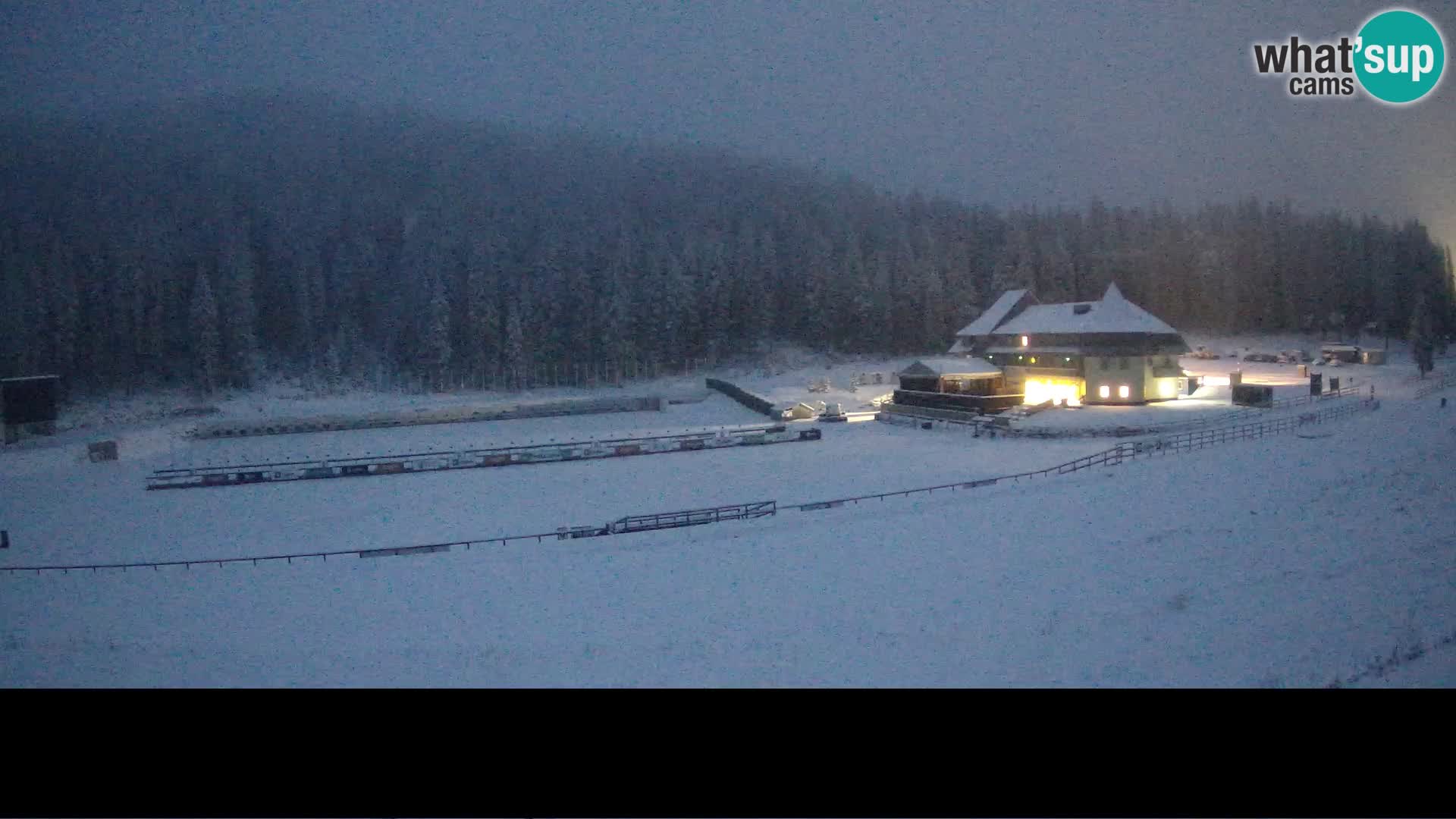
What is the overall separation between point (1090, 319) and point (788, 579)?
1061 inches

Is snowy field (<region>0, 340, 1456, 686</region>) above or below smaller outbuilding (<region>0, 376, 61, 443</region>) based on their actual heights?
below

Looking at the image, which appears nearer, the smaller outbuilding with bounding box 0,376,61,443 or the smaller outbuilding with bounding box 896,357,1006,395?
the smaller outbuilding with bounding box 0,376,61,443

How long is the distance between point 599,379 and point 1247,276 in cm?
4500

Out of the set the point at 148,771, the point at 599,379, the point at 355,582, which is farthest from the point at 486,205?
the point at 148,771

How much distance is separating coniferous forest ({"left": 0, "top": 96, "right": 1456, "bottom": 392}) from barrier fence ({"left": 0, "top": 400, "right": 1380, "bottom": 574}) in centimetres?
494

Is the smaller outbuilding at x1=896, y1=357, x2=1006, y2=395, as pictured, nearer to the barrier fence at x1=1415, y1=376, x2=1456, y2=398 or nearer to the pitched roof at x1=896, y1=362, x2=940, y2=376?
the pitched roof at x1=896, y1=362, x2=940, y2=376

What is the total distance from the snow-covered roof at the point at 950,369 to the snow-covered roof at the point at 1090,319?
13.7 ft

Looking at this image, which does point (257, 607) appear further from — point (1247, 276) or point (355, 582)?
point (1247, 276)

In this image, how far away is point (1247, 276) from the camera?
174 feet

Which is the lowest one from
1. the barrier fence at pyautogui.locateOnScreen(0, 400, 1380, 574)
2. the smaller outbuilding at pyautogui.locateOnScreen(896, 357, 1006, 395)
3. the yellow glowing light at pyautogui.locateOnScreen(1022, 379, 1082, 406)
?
the barrier fence at pyautogui.locateOnScreen(0, 400, 1380, 574)

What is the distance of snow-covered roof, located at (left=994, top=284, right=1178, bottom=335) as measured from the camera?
103 ft

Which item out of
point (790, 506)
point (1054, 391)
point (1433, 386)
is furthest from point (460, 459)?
point (1433, 386)

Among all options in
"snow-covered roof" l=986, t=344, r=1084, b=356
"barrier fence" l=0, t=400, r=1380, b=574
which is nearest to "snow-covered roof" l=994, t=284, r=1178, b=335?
"snow-covered roof" l=986, t=344, r=1084, b=356

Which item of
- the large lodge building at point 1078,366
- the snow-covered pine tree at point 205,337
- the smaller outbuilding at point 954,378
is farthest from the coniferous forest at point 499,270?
the smaller outbuilding at point 954,378
